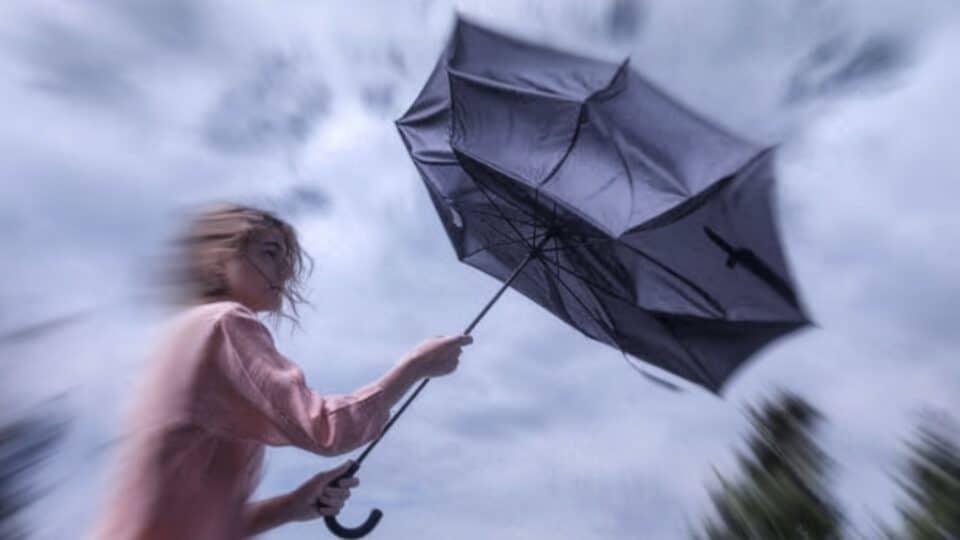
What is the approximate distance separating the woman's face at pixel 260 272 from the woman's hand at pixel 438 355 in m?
0.36

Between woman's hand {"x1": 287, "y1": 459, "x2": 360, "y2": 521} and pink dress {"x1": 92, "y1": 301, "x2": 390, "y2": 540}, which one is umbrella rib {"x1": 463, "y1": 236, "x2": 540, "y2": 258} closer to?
woman's hand {"x1": 287, "y1": 459, "x2": 360, "y2": 521}

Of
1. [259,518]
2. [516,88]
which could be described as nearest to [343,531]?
[259,518]

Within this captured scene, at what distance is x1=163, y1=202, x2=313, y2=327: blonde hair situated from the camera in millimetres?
1751

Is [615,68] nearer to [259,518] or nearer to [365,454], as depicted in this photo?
[365,454]

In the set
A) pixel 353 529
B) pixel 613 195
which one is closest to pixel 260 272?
pixel 353 529

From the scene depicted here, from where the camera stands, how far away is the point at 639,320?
3.43 metres

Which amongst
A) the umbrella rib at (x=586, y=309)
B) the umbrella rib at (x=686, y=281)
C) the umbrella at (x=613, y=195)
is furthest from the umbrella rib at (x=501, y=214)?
the umbrella rib at (x=686, y=281)

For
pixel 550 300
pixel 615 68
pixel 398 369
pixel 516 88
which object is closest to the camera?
pixel 398 369

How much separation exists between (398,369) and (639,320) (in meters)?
1.93

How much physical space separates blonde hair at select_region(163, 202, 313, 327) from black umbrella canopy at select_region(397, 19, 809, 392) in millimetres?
1258

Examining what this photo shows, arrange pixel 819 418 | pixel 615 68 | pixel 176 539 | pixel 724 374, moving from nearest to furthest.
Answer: pixel 176 539
pixel 615 68
pixel 724 374
pixel 819 418

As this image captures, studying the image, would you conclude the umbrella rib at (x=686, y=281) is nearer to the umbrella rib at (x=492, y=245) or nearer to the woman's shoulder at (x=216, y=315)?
the umbrella rib at (x=492, y=245)

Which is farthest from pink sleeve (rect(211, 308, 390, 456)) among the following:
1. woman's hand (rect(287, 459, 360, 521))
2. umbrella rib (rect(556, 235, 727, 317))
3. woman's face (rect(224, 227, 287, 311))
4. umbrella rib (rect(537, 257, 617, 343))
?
umbrella rib (rect(537, 257, 617, 343))

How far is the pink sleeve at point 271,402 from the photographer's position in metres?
1.50
